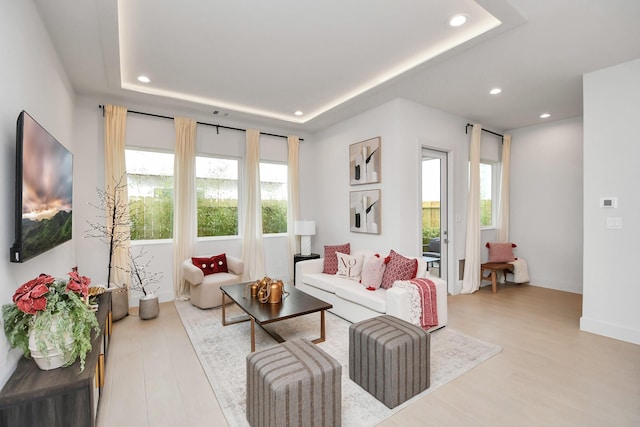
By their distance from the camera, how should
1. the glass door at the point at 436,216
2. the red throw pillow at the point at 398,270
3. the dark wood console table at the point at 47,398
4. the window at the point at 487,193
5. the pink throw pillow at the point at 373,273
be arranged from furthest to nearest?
the window at the point at 487,193, the glass door at the point at 436,216, the pink throw pillow at the point at 373,273, the red throw pillow at the point at 398,270, the dark wood console table at the point at 47,398

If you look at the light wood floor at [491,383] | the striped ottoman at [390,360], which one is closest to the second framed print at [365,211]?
the light wood floor at [491,383]

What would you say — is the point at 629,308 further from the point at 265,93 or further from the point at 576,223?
the point at 265,93

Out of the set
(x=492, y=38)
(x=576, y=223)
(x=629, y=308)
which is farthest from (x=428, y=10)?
(x=576, y=223)

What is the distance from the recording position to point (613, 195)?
10.6ft

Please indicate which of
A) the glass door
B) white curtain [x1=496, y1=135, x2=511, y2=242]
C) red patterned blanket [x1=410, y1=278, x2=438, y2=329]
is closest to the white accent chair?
red patterned blanket [x1=410, y1=278, x2=438, y2=329]

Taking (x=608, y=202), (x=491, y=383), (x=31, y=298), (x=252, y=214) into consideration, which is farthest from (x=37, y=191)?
(x=608, y=202)

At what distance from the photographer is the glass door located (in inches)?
186

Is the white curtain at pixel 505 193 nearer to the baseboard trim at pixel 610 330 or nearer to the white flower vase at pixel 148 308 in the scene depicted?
the baseboard trim at pixel 610 330

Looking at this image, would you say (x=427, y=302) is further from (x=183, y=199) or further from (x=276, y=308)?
(x=183, y=199)

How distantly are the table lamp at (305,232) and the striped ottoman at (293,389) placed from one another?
11.5 ft

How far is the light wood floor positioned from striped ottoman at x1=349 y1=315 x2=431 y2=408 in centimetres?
13

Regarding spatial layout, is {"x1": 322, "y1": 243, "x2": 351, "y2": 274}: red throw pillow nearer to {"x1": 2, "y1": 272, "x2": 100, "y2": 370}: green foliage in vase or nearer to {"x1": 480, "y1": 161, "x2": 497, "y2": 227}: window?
{"x1": 480, "y1": 161, "x2": 497, "y2": 227}: window

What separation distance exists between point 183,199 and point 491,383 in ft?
14.3

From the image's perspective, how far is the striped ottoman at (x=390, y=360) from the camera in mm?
2066
